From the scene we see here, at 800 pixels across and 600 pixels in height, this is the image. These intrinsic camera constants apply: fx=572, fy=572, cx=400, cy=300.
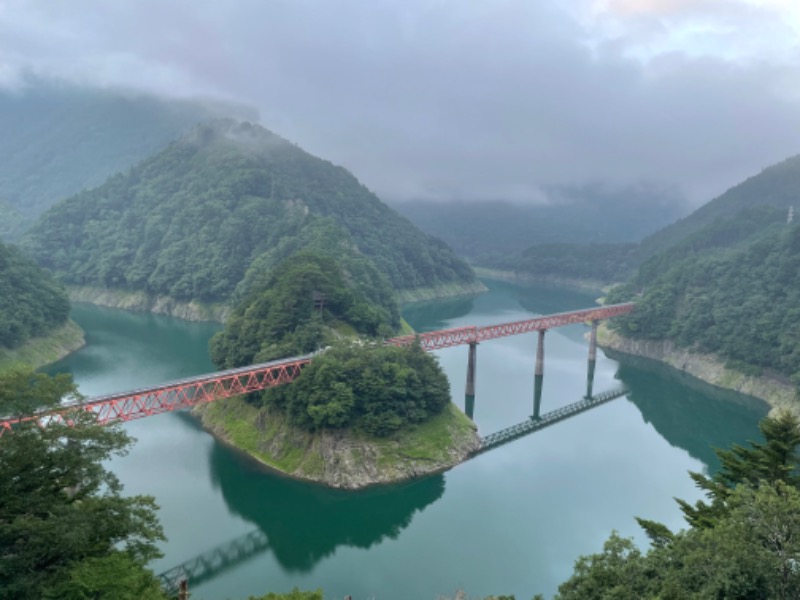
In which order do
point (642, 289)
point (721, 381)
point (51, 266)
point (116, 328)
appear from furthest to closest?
point (51, 266)
point (642, 289)
point (116, 328)
point (721, 381)

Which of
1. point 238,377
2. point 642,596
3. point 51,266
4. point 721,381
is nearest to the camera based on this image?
point 642,596

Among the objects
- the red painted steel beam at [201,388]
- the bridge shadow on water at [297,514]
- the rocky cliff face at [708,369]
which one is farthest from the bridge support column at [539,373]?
the red painted steel beam at [201,388]

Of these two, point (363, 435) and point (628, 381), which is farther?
point (628, 381)

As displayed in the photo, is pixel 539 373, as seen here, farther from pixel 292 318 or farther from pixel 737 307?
pixel 292 318

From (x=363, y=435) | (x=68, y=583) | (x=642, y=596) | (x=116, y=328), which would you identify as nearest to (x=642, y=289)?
(x=363, y=435)

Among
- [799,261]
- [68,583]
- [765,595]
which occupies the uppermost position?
[799,261]

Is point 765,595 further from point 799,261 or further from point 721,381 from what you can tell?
point 799,261

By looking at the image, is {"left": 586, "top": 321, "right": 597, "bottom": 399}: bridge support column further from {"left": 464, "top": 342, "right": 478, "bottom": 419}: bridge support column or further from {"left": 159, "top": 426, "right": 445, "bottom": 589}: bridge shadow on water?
{"left": 159, "top": 426, "right": 445, "bottom": 589}: bridge shadow on water
